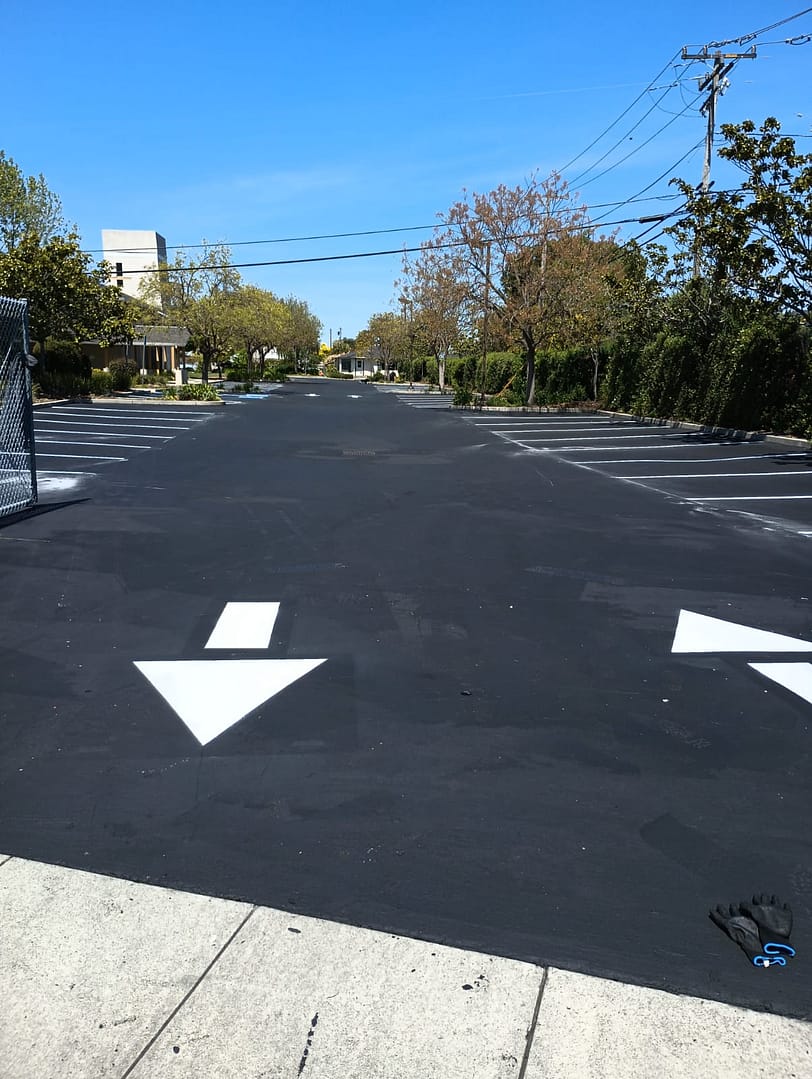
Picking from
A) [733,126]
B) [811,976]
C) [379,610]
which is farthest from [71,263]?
[811,976]

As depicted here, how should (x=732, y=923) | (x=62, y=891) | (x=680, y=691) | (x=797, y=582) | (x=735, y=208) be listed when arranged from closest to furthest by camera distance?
1. (x=732, y=923)
2. (x=62, y=891)
3. (x=680, y=691)
4. (x=797, y=582)
5. (x=735, y=208)

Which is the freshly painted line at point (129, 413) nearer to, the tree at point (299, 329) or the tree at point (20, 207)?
the tree at point (20, 207)

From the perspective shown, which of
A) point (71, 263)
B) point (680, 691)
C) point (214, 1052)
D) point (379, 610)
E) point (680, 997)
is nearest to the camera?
point (214, 1052)

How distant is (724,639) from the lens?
19.6 ft

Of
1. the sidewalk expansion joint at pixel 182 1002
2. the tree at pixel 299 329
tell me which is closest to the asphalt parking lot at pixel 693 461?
the sidewalk expansion joint at pixel 182 1002

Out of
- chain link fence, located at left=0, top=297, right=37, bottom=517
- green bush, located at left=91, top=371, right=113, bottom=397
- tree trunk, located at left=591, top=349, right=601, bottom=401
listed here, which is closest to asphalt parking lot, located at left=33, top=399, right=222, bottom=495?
chain link fence, located at left=0, top=297, right=37, bottom=517

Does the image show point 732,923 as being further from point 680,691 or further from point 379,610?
point 379,610

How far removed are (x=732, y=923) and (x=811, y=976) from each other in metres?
0.28

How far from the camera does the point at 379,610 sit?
21.6 ft

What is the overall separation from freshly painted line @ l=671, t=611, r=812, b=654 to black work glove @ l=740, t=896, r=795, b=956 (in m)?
2.79

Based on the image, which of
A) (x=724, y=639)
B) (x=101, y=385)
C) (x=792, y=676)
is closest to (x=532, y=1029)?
(x=792, y=676)

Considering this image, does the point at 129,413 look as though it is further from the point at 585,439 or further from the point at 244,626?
the point at 244,626

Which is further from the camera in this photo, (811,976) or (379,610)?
(379,610)

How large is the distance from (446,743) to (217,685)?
5.16 feet
